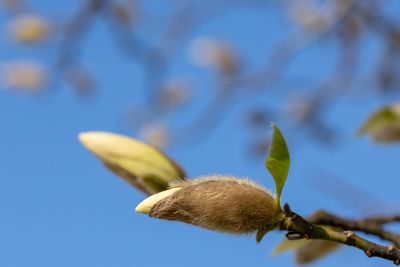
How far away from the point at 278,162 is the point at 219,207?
0.09m

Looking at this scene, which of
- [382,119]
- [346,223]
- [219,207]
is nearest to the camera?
[219,207]

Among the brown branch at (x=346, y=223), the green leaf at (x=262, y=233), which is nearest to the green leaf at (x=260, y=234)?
the green leaf at (x=262, y=233)

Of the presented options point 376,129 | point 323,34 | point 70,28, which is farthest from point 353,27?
point 376,129

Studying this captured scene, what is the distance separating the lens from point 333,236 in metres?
0.79

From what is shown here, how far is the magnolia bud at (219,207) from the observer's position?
77 cm

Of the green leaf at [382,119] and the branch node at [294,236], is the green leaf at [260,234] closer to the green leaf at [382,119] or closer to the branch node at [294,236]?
the branch node at [294,236]

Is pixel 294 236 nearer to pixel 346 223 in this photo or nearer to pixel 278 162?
pixel 278 162

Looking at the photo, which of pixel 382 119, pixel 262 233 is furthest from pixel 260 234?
pixel 382 119

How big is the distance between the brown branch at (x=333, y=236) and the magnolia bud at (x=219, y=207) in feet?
0.05

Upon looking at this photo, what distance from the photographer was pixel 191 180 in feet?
2.66

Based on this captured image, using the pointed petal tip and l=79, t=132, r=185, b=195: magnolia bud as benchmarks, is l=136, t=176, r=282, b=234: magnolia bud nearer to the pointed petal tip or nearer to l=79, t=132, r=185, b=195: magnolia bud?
the pointed petal tip

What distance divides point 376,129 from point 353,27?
43.4 inches

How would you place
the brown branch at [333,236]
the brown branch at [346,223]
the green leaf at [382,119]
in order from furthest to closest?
the green leaf at [382,119]
the brown branch at [346,223]
the brown branch at [333,236]

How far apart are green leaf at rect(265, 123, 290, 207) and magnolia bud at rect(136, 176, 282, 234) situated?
0.07 feet
